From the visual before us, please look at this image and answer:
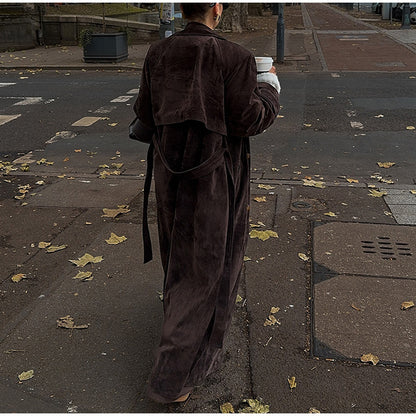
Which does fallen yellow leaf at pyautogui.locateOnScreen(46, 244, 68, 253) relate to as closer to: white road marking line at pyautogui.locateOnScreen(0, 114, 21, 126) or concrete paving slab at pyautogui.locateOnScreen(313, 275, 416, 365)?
concrete paving slab at pyautogui.locateOnScreen(313, 275, 416, 365)

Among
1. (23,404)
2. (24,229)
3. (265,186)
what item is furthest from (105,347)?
(265,186)

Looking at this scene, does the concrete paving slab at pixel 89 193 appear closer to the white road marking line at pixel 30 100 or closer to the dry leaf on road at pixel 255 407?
the dry leaf on road at pixel 255 407

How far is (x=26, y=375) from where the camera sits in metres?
3.02

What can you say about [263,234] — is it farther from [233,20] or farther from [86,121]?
[233,20]

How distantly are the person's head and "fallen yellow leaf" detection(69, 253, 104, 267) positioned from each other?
2437 millimetres

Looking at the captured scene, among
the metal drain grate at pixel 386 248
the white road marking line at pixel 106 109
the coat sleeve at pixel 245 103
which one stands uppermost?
the coat sleeve at pixel 245 103

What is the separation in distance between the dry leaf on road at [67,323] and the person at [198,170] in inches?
37.5

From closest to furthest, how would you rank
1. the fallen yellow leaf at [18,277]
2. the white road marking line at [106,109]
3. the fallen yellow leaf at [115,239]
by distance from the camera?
1. the fallen yellow leaf at [18,277]
2. the fallen yellow leaf at [115,239]
3. the white road marking line at [106,109]

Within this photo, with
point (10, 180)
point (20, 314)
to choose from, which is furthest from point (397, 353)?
point (10, 180)

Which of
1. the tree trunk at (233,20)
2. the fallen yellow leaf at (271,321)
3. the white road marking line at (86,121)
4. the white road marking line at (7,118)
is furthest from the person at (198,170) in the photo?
the tree trunk at (233,20)

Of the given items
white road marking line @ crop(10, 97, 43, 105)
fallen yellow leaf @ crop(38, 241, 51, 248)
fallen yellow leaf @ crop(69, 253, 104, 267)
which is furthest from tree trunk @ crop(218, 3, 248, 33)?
fallen yellow leaf @ crop(69, 253, 104, 267)

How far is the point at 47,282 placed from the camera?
4.09 m

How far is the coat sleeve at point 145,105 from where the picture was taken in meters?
2.57

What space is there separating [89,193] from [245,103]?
402 cm
